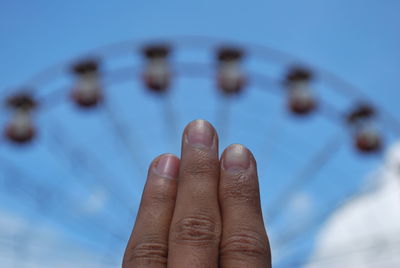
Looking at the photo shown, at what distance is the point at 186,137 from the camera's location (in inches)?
68.2

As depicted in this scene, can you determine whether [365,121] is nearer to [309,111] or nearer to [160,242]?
[309,111]

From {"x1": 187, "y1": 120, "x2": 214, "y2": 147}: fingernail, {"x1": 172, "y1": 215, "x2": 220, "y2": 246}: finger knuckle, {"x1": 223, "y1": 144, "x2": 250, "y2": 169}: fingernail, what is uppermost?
{"x1": 187, "y1": 120, "x2": 214, "y2": 147}: fingernail

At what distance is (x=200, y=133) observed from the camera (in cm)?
172

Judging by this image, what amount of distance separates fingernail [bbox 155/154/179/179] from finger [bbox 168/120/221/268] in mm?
49

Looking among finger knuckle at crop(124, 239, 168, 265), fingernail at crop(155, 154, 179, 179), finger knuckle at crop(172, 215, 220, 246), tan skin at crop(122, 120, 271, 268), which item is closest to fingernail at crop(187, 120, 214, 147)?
tan skin at crop(122, 120, 271, 268)

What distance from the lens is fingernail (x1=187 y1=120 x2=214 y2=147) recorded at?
1.71 metres

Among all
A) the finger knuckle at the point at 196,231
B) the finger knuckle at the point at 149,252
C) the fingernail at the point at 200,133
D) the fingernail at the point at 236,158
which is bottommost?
the finger knuckle at the point at 149,252

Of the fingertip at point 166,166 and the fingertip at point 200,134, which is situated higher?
the fingertip at point 200,134

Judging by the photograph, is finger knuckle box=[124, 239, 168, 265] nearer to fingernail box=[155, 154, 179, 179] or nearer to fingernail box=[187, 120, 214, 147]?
fingernail box=[155, 154, 179, 179]

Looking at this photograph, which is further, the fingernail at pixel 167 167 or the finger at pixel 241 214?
the fingernail at pixel 167 167

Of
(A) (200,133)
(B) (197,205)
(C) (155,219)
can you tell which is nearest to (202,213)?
(B) (197,205)

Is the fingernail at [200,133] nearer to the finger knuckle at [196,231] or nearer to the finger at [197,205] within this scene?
the finger at [197,205]

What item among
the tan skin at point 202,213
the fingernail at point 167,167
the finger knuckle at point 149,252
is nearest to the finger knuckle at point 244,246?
the tan skin at point 202,213

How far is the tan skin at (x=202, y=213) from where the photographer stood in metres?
1.62
